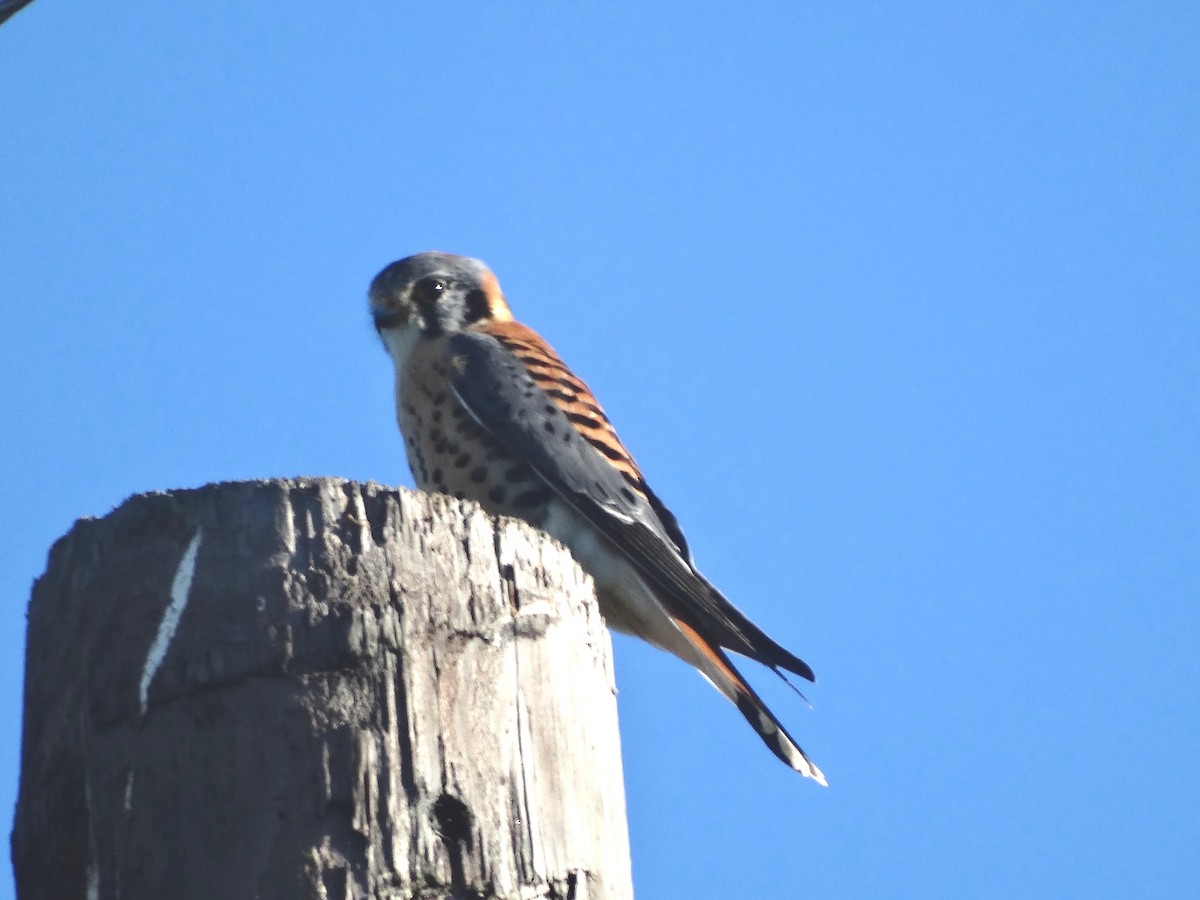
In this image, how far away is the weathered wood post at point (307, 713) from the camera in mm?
2191

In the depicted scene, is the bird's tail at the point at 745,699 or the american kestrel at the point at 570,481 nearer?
the bird's tail at the point at 745,699

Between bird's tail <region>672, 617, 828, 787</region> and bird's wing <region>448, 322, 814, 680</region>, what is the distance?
4 cm

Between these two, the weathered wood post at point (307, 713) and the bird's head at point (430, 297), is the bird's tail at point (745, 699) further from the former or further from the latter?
the weathered wood post at point (307, 713)

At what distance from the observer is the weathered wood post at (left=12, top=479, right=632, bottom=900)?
2.19 m

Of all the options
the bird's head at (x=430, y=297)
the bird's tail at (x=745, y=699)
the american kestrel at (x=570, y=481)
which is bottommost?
the bird's tail at (x=745, y=699)


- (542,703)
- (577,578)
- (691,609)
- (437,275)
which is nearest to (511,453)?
(691,609)

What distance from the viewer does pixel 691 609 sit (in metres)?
4.66

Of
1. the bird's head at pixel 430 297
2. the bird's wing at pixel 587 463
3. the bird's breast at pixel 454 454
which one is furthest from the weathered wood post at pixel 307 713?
the bird's head at pixel 430 297

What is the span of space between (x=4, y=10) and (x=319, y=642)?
1163 mm

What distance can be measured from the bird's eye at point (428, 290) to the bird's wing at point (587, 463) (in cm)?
38

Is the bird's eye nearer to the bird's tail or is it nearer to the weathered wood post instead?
the bird's tail

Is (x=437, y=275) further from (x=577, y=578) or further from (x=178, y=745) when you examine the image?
(x=178, y=745)

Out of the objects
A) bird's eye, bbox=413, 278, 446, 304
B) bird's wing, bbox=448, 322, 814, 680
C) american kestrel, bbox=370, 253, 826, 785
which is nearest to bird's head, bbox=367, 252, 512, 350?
bird's eye, bbox=413, 278, 446, 304

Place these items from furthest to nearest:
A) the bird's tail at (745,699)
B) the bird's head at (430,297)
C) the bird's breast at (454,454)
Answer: the bird's head at (430,297) → the bird's breast at (454,454) → the bird's tail at (745,699)
